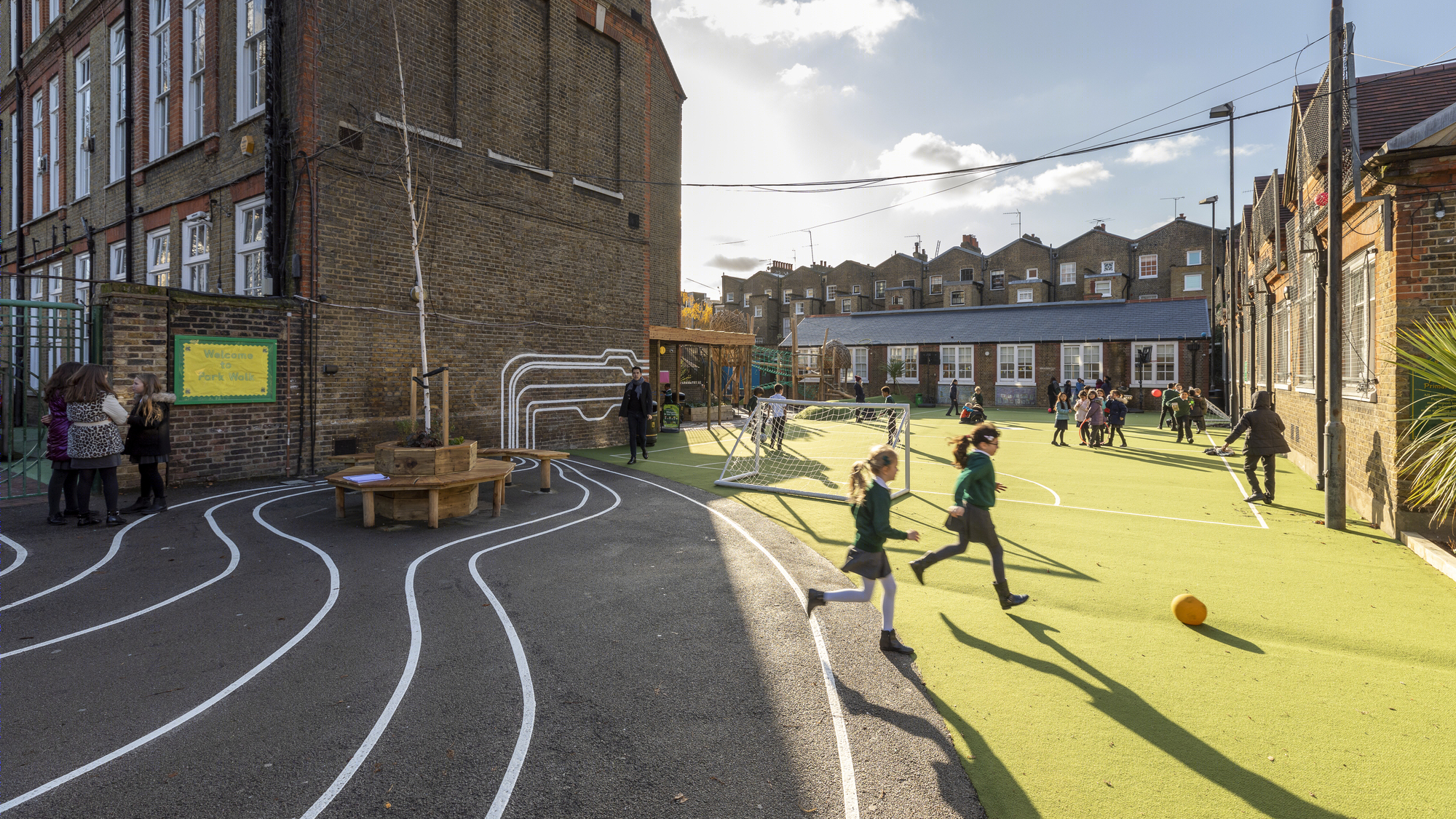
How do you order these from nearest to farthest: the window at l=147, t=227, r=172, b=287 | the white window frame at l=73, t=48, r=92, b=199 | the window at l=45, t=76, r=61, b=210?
the window at l=147, t=227, r=172, b=287, the white window frame at l=73, t=48, r=92, b=199, the window at l=45, t=76, r=61, b=210

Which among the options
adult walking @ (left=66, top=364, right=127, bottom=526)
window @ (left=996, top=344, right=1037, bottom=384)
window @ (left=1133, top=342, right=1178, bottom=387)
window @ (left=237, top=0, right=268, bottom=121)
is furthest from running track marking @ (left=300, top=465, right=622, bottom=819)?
window @ (left=1133, top=342, right=1178, bottom=387)

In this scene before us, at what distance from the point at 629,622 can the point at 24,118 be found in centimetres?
2680

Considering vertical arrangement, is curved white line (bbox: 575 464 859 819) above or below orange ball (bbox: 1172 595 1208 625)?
below

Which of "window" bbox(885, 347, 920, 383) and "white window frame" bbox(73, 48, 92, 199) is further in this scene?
"window" bbox(885, 347, 920, 383)

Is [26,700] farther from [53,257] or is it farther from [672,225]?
[672,225]

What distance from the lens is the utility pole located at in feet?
28.3

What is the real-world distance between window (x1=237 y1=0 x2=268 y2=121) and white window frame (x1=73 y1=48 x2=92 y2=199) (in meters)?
8.11

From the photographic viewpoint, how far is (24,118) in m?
20.4

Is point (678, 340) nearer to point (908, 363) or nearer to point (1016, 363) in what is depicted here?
point (908, 363)

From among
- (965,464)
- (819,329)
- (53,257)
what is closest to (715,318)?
(819,329)

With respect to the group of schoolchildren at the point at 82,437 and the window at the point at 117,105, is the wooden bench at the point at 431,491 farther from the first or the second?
the window at the point at 117,105

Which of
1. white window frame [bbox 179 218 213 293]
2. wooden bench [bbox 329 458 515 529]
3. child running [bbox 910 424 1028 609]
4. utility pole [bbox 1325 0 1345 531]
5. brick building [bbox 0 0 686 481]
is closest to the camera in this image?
child running [bbox 910 424 1028 609]

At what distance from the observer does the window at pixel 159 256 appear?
14.8 metres

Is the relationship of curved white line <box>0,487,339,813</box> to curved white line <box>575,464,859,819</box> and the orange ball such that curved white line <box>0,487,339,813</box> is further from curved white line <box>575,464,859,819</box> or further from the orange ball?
the orange ball
